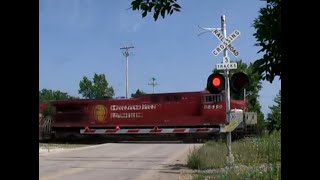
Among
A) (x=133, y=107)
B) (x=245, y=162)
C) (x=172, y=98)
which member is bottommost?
(x=245, y=162)

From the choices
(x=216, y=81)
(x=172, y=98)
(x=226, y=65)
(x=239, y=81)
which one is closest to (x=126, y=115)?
(x=172, y=98)

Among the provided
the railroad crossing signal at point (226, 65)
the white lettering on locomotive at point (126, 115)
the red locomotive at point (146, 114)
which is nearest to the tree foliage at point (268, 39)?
the railroad crossing signal at point (226, 65)

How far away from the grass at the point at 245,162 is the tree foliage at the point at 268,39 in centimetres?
570

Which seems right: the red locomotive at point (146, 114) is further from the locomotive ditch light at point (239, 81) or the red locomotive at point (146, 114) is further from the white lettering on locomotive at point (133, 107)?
the locomotive ditch light at point (239, 81)

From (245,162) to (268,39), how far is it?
37.9ft

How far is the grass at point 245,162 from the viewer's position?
10508 millimetres

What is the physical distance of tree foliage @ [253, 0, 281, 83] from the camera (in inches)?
133

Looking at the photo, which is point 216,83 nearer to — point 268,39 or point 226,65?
point 226,65

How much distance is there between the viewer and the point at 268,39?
350 centimetres

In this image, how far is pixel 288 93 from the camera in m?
2.05

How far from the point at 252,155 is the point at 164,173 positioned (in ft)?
9.75
